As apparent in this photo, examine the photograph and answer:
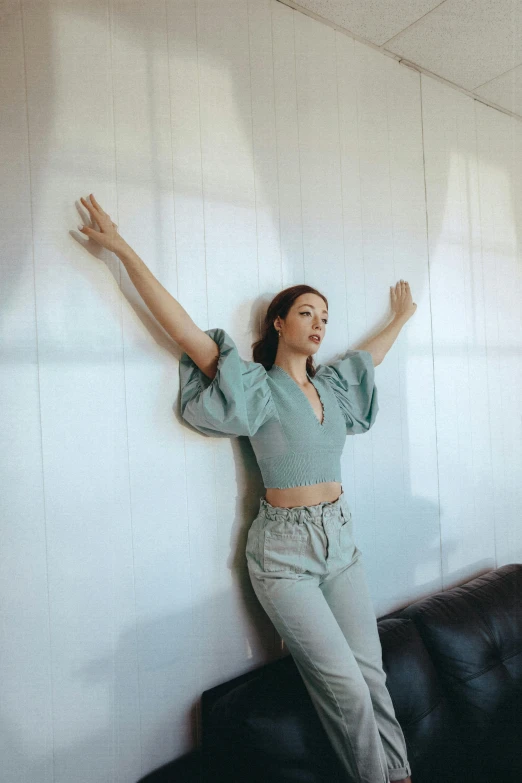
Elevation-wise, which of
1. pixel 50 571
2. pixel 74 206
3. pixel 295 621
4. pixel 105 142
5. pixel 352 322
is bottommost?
pixel 295 621

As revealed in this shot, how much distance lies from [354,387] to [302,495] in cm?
49

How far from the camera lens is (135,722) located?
4.75 ft

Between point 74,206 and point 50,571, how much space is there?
3.17 ft

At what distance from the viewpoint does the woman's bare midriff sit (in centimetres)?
157

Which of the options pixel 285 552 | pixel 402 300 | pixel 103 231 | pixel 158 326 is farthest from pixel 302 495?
pixel 402 300

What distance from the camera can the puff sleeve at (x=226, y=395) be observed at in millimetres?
1458

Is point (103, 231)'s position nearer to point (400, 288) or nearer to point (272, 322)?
point (272, 322)

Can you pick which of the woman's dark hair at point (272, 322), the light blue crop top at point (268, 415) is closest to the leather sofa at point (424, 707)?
the light blue crop top at point (268, 415)

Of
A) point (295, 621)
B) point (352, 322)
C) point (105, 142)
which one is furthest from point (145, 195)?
point (295, 621)

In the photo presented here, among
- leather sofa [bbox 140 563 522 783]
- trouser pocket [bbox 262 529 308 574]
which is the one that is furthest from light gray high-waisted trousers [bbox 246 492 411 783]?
leather sofa [bbox 140 563 522 783]

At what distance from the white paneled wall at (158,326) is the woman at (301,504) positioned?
11 centimetres

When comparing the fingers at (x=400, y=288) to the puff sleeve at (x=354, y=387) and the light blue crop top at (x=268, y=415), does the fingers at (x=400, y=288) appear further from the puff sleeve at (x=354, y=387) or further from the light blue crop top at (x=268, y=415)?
the light blue crop top at (x=268, y=415)

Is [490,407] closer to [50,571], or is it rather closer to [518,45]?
[518,45]

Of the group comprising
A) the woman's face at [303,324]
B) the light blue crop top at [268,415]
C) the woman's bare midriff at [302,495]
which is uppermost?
the woman's face at [303,324]
